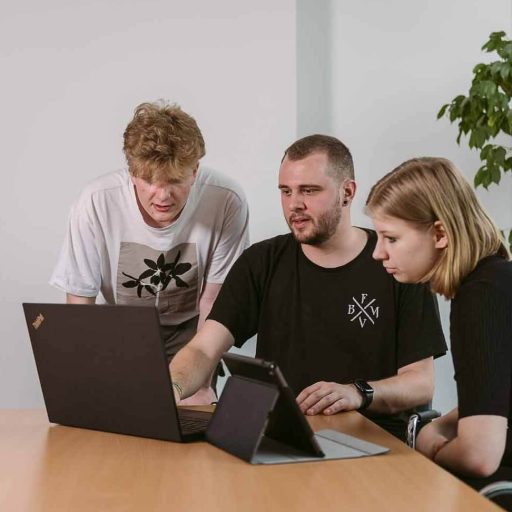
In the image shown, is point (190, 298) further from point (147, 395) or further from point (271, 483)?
point (271, 483)

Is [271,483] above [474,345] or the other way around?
the other way around

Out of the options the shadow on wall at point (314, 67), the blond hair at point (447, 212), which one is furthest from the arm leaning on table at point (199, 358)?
the shadow on wall at point (314, 67)

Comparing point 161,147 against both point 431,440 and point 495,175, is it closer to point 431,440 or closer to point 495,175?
point 431,440

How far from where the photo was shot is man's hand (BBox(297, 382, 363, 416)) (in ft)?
6.26

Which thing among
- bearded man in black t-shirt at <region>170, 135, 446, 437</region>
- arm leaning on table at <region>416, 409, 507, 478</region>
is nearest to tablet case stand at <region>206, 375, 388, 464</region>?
arm leaning on table at <region>416, 409, 507, 478</region>

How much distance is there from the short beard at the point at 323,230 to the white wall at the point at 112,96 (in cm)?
105

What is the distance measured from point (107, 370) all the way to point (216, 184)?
125 cm

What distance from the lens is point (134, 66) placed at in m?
3.41

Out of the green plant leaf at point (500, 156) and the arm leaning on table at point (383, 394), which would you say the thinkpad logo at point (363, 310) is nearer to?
the arm leaning on table at point (383, 394)

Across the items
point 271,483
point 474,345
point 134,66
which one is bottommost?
point 271,483

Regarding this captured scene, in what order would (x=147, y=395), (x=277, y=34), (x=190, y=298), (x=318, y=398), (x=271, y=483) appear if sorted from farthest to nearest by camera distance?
(x=277, y=34), (x=190, y=298), (x=318, y=398), (x=147, y=395), (x=271, y=483)

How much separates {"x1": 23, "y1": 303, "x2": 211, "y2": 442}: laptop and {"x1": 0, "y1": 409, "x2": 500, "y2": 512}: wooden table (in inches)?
2.0

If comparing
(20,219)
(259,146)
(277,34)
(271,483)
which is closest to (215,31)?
(277,34)

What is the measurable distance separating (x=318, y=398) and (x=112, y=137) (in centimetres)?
183
